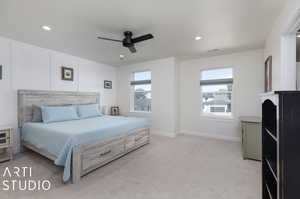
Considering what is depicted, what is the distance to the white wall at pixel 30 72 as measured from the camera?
9.66ft

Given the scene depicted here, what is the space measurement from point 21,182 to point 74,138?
97 cm

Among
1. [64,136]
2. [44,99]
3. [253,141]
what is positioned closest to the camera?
[64,136]

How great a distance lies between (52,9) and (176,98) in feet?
11.9

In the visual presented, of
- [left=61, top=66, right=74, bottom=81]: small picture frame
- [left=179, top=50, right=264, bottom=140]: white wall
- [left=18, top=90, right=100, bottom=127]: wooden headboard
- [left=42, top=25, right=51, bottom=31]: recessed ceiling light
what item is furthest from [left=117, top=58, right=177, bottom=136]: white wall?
[left=42, top=25, right=51, bottom=31]: recessed ceiling light

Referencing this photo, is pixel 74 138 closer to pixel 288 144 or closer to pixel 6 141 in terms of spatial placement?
pixel 6 141

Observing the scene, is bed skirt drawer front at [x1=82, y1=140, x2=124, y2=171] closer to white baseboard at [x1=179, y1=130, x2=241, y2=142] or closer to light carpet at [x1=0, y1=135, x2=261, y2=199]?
light carpet at [x1=0, y1=135, x2=261, y2=199]

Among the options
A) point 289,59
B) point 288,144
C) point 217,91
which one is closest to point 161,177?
point 288,144

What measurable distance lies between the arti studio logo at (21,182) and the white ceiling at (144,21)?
243 centimetres

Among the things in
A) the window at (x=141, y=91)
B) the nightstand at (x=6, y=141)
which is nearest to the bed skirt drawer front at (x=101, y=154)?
the nightstand at (x=6, y=141)

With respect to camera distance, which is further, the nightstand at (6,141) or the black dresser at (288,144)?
the nightstand at (6,141)

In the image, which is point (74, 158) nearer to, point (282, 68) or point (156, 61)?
point (282, 68)

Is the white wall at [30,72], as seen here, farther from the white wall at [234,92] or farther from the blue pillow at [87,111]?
the white wall at [234,92]

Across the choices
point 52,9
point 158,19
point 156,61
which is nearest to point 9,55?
point 52,9

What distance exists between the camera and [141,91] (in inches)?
205
